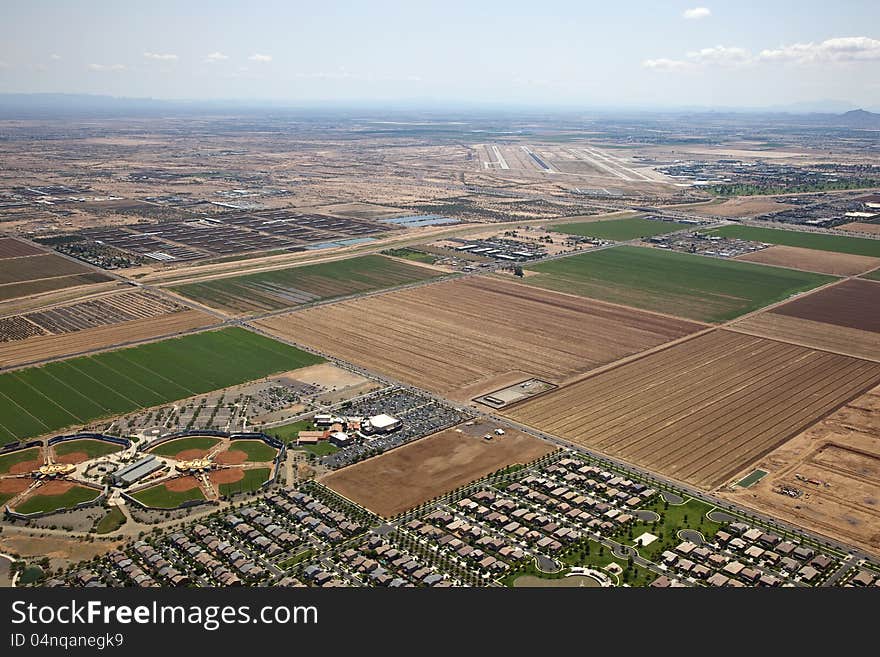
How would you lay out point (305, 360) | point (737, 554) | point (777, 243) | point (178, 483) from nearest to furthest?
point (737, 554), point (178, 483), point (305, 360), point (777, 243)

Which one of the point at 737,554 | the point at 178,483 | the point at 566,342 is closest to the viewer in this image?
the point at 737,554

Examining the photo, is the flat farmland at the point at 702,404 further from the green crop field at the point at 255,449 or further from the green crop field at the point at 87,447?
the green crop field at the point at 87,447

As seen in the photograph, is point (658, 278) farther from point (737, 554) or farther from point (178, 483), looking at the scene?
point (178, 483)

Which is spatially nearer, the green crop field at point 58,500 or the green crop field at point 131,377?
the green crop field at point 58,500

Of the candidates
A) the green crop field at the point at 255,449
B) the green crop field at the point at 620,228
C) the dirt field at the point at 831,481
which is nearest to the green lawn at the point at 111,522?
Result: the green crop field at the point at 255,449

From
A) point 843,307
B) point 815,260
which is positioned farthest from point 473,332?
point 815,260

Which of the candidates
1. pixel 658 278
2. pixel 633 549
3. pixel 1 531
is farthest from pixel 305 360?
pixel 658 278

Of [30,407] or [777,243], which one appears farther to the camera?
[777,243]
